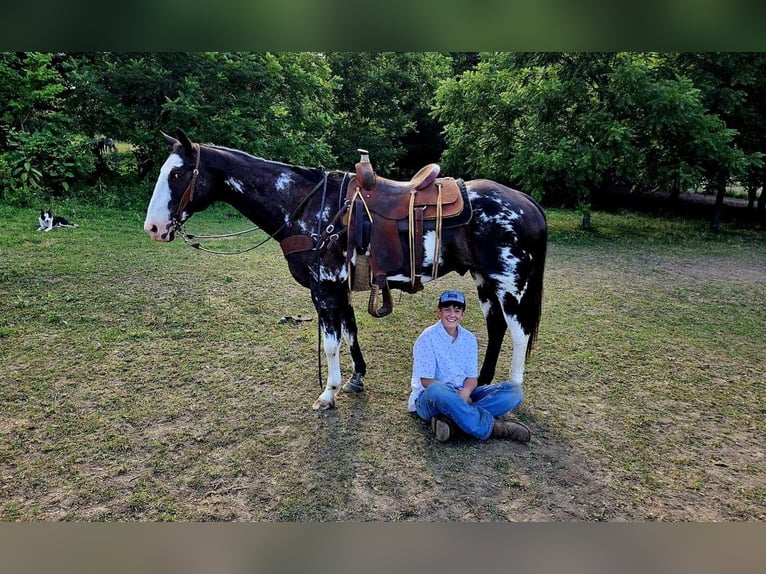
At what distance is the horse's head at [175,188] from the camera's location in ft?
9.12

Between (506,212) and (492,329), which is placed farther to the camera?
(492,329)

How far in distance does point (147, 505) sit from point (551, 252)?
7759mm

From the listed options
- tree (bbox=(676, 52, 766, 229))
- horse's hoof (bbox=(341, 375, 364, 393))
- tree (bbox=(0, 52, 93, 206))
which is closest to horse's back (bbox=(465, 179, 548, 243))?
horse's hoof (bbox=(341, 375, 364, 393))

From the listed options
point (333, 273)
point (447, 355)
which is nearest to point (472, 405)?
point (447, 355)

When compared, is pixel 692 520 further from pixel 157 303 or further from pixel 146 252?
pixel 146 252

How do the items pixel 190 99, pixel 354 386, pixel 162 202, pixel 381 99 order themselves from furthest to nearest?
pixel 381 99 → pixel 190 99 → pixel 354 386 → pixel 162 202

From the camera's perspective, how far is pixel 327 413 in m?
3.08

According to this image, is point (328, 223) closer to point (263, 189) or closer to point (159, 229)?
point (263, 189)

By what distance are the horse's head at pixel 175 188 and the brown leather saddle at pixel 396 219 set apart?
0.96 meters

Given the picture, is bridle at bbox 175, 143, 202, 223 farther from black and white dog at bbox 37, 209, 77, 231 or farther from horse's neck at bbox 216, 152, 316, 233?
black and white dog at bbox 37, 209, 77, 231

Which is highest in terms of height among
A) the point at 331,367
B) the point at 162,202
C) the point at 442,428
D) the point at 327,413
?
the point at 162,202

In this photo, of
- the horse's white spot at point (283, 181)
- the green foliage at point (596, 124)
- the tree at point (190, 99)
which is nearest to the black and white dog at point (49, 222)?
the tree at point (190, 99)

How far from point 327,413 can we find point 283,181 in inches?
62.0

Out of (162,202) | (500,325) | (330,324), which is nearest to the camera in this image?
(162,202)
